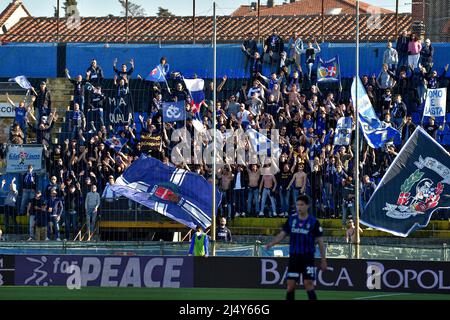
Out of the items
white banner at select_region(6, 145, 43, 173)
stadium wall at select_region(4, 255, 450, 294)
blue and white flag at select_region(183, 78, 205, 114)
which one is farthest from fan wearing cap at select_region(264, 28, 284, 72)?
stadium wall at select_region(4, 255, 450, 294)

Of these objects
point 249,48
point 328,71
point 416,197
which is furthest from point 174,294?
point 249,48

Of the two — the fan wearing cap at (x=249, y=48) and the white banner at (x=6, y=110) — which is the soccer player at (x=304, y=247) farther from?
the white banner at (x=6, y=110)

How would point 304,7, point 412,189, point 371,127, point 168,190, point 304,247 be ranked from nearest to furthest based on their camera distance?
point 304,247
point 412,189
point 371,127
point 168,190
point 304,7

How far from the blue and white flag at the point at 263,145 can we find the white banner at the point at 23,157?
6417 mm

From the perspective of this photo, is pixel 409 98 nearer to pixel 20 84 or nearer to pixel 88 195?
pixel 88 195

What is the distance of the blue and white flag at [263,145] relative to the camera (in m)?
33.9

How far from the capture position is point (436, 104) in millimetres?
34188

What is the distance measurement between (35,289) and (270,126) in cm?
1102

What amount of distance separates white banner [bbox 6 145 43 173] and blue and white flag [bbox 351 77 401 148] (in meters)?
9.53

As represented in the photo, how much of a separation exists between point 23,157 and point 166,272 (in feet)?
35.2

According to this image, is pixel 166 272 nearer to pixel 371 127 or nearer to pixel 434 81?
pixel 371 127

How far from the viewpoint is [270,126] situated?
3438 centimetres

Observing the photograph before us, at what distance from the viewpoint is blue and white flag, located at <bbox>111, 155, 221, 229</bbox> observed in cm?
3288
